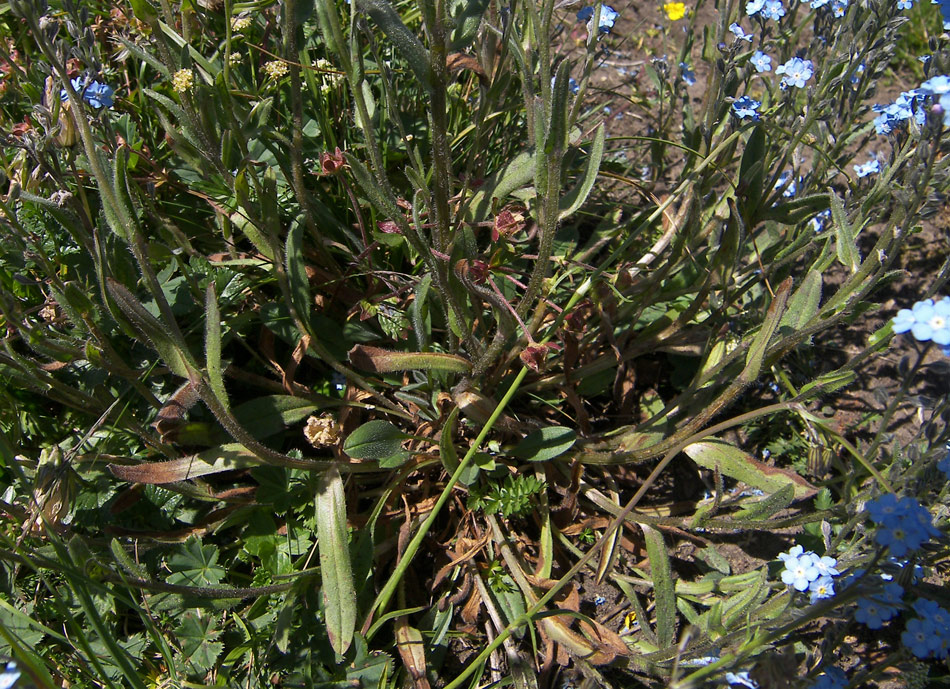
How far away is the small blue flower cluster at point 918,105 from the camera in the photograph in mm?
1751

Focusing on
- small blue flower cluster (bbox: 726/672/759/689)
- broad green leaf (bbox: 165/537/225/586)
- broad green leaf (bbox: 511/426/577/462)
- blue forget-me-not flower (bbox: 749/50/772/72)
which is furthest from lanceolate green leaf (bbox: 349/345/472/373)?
blue forget-me-not flower (bbox: 749/50/772/72)

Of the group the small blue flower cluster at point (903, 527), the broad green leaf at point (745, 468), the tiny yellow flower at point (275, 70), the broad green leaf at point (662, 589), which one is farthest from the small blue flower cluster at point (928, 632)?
the tiny yellow flower at point (275, 70)

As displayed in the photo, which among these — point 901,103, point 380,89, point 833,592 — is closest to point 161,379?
point 380,89

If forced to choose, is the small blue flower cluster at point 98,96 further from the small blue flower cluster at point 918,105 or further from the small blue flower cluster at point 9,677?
the small blue flower cluster at point 918,105

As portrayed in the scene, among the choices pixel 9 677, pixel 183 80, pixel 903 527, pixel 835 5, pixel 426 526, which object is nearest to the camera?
pixel 9 677

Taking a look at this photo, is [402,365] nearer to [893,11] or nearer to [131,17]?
[131,17]

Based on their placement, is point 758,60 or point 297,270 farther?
point 758,60

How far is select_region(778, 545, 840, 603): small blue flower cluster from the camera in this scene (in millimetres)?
1946

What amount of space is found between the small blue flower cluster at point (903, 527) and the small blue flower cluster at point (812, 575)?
0.31 meters

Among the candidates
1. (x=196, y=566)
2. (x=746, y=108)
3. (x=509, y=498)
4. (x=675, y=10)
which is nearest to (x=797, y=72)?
(x=746, y=108)

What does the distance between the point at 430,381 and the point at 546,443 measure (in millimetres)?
475

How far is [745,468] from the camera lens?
7.98 ft

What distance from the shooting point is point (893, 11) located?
2.46 m

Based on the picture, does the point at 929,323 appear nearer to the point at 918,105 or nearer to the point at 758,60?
the point at 918,105
